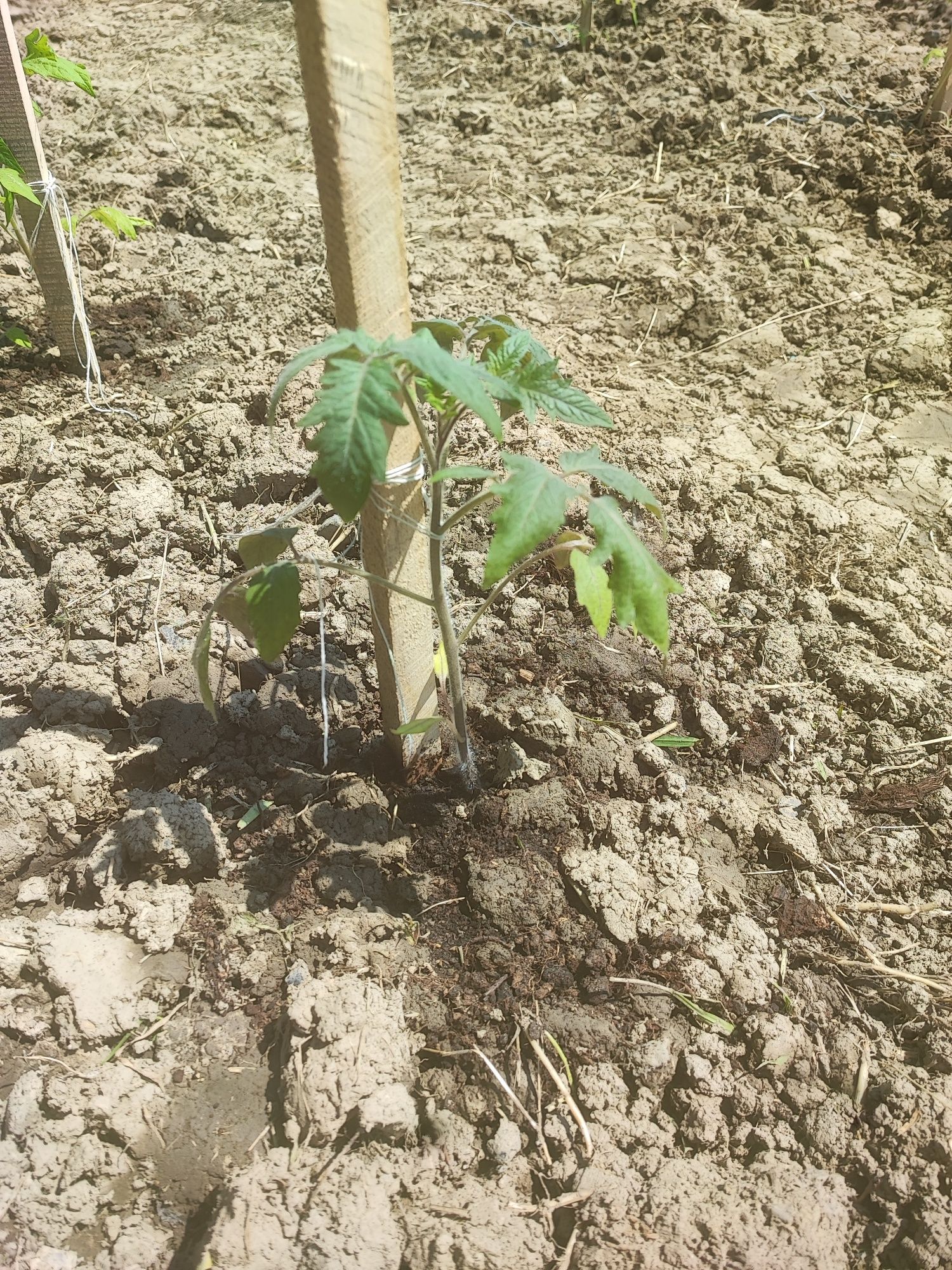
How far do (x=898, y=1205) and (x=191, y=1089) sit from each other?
1.14m

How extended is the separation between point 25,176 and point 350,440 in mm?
1920

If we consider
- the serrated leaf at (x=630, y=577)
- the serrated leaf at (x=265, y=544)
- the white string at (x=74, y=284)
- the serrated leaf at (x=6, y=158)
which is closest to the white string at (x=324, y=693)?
the serrated leaf at (x=265, y=544)

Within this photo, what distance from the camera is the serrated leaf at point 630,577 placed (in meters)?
1.23

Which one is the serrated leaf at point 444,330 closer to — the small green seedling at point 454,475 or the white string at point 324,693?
the small green seedling at point 454,475

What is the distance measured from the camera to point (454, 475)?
121 centimetres

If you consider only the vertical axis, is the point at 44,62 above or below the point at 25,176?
above

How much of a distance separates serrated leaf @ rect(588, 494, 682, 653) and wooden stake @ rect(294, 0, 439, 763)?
1.01 ft

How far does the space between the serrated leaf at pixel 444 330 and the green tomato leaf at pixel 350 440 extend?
0.35 meters

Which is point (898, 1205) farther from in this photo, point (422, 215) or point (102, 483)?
point (422, 215)

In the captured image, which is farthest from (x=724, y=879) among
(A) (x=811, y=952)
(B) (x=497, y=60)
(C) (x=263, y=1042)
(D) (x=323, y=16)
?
(B) (x=497, y=60)

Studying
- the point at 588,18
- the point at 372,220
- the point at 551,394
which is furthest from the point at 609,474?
the point at 588,18

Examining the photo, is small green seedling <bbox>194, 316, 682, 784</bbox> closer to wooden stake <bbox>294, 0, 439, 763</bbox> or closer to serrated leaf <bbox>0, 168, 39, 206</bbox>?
wooden stake <bbox>294, 0, 439, 763</bbox>

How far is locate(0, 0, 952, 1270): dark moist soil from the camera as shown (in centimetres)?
139

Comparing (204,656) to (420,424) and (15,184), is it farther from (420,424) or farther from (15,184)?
(15,184)
